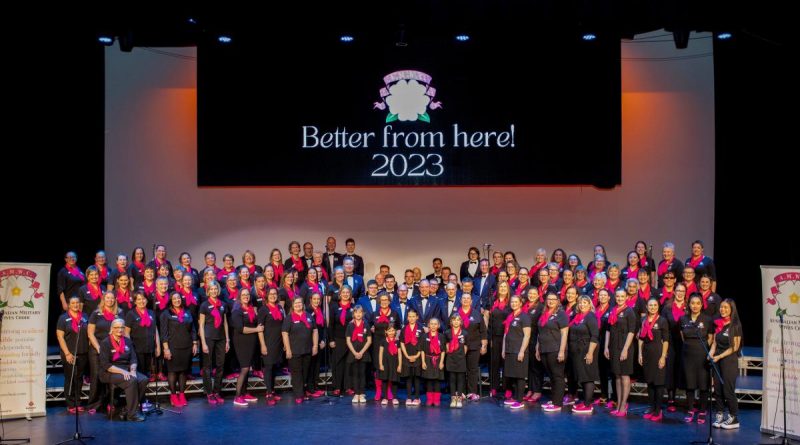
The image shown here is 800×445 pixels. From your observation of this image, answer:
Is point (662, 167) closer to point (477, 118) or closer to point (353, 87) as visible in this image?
point (477, 118)

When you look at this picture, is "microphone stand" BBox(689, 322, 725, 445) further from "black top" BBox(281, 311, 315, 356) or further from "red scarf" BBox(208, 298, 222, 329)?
"red scarf" BBox(208, 298, 222, 329)

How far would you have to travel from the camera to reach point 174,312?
1012 centimetres

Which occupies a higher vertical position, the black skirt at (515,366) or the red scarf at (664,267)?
the red scarf at (664,267)

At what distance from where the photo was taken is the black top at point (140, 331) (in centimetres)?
999

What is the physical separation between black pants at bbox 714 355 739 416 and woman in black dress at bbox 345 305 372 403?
3981 millimetres

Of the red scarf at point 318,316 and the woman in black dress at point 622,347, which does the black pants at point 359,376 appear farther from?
the woman in black dress at point 622,347

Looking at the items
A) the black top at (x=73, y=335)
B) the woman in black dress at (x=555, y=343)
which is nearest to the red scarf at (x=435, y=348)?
the woman in black dress at (x=555, y=343)

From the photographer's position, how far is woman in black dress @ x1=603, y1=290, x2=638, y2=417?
9.52m

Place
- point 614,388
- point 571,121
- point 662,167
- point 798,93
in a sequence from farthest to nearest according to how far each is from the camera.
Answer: point 662,167 → point 571,121 → point 798,93 → point 614,388

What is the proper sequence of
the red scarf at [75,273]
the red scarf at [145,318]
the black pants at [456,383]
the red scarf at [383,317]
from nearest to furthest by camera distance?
the red scarf at [145,318] < the black pants at [456,383] < the red scarf at [383,317] < the red scarf at [75,273]

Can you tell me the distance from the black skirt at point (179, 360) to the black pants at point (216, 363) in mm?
231

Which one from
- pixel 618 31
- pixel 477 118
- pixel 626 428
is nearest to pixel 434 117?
pixel 477 118

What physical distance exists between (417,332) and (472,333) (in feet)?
2.15

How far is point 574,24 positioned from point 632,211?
150 inches
